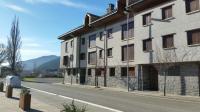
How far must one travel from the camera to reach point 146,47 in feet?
93.4

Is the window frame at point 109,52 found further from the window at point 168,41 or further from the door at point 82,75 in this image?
the window at point 168,41

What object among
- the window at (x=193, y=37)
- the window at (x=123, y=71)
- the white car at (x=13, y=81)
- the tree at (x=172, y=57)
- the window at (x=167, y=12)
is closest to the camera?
the window at (x=193, y=37)

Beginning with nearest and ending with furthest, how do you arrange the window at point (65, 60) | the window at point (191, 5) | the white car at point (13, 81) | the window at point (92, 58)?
the window at point (191, 5)
the white car at point (13, 81)
the window at point (92, 58)
the window at point (65, 60)

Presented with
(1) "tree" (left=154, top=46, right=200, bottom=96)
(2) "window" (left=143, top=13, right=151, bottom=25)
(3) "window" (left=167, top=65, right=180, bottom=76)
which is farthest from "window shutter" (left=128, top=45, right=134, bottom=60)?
(3) "window" (left=167, top=65, right=180, bottom=76)

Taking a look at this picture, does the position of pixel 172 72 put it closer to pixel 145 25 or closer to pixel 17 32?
pixel 145 25

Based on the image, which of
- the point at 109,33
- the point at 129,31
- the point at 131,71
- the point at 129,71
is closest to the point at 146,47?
the point at 131,71

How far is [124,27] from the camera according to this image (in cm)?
3428

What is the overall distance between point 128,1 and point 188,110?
21.1m

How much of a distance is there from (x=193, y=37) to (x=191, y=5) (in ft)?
9.14

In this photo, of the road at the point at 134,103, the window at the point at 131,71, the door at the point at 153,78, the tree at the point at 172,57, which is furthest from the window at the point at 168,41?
the window at the point at 131,71

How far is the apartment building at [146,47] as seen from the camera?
76.8 feet

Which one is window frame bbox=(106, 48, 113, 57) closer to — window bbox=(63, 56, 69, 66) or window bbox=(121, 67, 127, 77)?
window bbox=(121, 67, 127, 77)

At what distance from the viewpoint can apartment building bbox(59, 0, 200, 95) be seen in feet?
76.8

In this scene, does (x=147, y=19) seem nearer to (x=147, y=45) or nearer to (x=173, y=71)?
(x=147, y=45)
